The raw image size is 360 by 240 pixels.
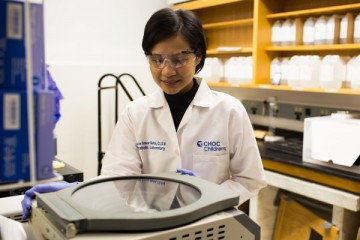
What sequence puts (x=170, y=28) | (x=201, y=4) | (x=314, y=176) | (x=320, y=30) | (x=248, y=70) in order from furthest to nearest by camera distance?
(x=201, y=4), (x=248, y=70), (x=320, y=30), (x=314, y=176), (x=170, y=28)

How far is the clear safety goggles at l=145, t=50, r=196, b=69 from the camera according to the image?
1.29m

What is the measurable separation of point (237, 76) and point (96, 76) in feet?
3.98

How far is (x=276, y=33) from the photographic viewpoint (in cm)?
283

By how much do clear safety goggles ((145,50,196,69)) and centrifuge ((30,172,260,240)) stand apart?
0.57 m

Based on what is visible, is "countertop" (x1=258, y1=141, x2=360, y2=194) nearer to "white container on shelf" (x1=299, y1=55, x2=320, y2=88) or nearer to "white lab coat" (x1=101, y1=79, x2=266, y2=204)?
"white container on shelf" (x1=299, y1=55, x2=320, y2=88)

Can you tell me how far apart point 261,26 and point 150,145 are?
1.79 meters

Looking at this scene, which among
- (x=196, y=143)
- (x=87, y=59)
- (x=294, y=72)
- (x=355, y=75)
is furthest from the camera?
(x=87, y=59)

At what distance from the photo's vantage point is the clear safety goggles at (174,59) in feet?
4.22

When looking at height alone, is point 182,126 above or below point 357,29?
below

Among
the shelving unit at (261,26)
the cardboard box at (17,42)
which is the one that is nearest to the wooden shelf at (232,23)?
the shelving unit at (261,26)

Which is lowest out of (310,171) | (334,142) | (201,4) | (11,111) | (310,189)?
(310,189)

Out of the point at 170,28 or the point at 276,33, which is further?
the point at 276,33

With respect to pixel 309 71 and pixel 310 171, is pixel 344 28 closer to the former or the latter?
pixel 309 71

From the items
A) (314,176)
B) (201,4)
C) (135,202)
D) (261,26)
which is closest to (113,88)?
(201,4)
